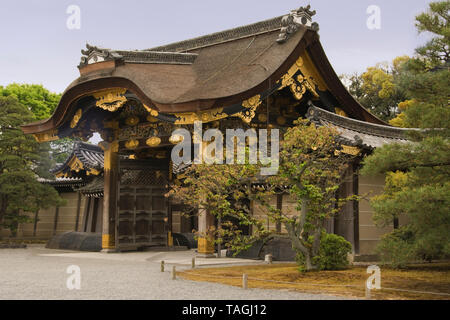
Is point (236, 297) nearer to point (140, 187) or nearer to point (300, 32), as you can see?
point (300, 32)

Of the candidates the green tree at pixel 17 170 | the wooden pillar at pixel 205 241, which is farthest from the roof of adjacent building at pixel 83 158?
the wooden pillar at pixel 205 241

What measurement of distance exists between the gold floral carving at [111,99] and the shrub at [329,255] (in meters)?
7.67

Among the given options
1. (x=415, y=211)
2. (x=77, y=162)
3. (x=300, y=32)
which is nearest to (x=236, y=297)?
(x=415, y=211)

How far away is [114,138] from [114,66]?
10.3 feet

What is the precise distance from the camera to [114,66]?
1571 cm

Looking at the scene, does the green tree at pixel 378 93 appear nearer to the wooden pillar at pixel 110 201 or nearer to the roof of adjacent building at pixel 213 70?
the roof of adjacent building at pixel 213 70

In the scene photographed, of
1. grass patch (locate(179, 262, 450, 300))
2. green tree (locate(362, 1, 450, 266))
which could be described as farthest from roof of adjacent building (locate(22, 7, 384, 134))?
green tree (locate(362, 1, 450, 266))

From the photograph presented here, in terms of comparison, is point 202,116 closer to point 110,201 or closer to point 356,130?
point 356,130

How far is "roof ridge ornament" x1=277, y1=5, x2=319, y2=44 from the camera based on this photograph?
49.7 feet

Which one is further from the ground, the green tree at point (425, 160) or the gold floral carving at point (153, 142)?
the gold floral carving at point (153, 142)

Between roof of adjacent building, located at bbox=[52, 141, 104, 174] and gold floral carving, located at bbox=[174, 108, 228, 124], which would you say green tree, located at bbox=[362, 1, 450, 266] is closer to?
gold floral carving, located at bbox=[174, 108, 228, 124]

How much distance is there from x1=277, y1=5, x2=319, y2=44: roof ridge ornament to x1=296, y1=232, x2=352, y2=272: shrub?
6819mm

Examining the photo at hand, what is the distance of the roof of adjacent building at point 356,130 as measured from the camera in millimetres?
13281

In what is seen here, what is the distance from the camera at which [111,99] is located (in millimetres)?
15742
